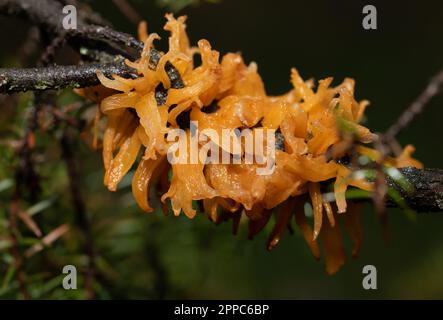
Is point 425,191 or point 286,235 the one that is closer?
point 425,191

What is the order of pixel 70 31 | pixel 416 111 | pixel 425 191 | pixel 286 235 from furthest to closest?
pixel 286 235 → pixel 70 31 → pixel 425 191 → pixel 416 111

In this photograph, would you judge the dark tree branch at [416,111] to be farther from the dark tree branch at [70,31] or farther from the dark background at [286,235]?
the dark tree branch at [70,31]

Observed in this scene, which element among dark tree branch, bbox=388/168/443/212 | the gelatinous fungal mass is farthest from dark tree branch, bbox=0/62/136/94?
dark tree branch, bbox=388/168/443/212

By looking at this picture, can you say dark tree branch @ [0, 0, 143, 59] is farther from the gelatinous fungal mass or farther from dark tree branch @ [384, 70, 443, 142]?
dark tree branch @ [384, 70, 443, 142]

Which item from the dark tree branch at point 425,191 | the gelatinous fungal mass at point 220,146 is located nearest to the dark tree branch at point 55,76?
the gelatinous fungal mass at point 220,146

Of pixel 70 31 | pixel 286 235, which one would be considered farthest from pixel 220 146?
pixel 286 235

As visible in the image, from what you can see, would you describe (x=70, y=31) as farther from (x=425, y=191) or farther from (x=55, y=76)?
(x=425, y=191)
